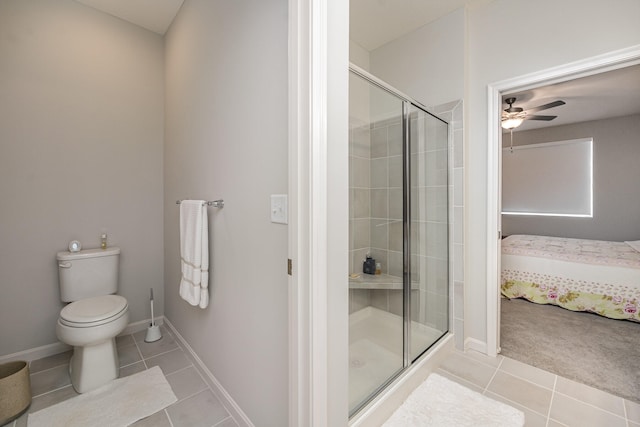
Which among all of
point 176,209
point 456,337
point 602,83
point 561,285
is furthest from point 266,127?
point 602,83

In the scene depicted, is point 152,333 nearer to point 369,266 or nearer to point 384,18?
point 369,266

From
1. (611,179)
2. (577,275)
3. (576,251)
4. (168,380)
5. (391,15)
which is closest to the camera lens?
(168,380)

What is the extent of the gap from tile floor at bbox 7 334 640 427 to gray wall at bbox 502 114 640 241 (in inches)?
168

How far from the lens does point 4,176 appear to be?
181 cm

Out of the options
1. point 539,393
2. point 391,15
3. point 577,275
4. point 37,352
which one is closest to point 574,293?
point 577,275

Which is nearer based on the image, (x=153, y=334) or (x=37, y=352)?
(x=37, y=352)

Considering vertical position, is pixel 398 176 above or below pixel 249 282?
above

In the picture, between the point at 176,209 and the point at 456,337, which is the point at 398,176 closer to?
the point at 456,337

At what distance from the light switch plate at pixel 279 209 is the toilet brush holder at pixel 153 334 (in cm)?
183

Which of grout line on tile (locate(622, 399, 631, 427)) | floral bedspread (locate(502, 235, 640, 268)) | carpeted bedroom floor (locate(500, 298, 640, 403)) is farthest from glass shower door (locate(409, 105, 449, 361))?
floral bedspread (locate(502, 235, 640, 268))

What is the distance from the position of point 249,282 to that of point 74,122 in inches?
77.8

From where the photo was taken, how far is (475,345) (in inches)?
82.3

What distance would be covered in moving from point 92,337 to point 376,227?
188 cm

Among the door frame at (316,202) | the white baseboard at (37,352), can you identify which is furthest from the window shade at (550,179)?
the white baseboard at (37,352)
